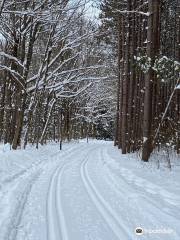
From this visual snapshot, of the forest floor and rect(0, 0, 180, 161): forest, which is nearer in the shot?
the forest floor

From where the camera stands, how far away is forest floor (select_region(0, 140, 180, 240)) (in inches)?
261

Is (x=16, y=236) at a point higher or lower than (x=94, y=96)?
lower

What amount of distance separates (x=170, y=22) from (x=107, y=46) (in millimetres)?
8755

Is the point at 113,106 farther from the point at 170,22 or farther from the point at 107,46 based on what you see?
the point at 170,22

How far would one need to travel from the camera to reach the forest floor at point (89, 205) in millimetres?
6625

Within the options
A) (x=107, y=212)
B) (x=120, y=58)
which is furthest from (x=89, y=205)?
(x=120, y=58)

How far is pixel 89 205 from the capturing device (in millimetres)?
8938

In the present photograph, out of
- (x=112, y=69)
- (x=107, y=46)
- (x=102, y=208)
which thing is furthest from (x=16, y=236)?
(x=112, y=69)

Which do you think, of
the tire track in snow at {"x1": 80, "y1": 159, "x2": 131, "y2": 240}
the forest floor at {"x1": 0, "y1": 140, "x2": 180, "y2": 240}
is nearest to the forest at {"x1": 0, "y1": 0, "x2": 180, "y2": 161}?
the forest floor at {"x1": 0, "y1": 140, "x2": 180, "y2": 240}

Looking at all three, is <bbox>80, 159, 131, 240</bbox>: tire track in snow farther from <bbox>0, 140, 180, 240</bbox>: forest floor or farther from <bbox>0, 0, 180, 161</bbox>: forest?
<bbox>0, 0, 180, 161</bbox>: forest

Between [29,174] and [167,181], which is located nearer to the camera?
[167,181]

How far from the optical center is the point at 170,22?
1224 inches

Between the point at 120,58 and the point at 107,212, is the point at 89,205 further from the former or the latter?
the point at 120,58

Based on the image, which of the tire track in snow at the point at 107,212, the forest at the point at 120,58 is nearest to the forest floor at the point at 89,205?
the tire track in snow at the point at 107,212
